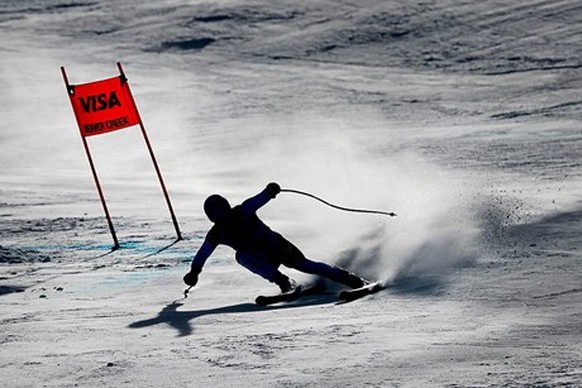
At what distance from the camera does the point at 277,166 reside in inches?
840

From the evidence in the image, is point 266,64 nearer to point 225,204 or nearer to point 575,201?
point 575,201

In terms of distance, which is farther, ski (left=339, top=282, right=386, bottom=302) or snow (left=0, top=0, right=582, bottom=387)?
ski (left=339, top=282, right=386, bottom=302)

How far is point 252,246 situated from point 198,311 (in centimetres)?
80

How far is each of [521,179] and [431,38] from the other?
673 inches

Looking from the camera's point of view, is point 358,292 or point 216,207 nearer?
point 358,292

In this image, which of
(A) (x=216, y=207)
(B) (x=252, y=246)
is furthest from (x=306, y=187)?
(A) (x=216, y=207)

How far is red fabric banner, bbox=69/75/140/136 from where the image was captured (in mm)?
15633

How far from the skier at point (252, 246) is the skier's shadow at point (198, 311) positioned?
0.21m

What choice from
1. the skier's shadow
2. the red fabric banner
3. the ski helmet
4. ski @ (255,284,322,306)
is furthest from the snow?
the red fabric banner

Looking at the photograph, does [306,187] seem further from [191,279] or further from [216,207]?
[191,279]

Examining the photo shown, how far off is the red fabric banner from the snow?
1.26 meters

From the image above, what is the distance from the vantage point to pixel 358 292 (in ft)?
34.6

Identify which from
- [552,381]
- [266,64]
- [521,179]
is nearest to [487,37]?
[266,64]

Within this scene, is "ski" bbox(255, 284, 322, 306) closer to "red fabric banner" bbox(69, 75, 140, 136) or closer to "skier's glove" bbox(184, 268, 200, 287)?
"skier's glove" bbox(184, 268, 200, 287)
